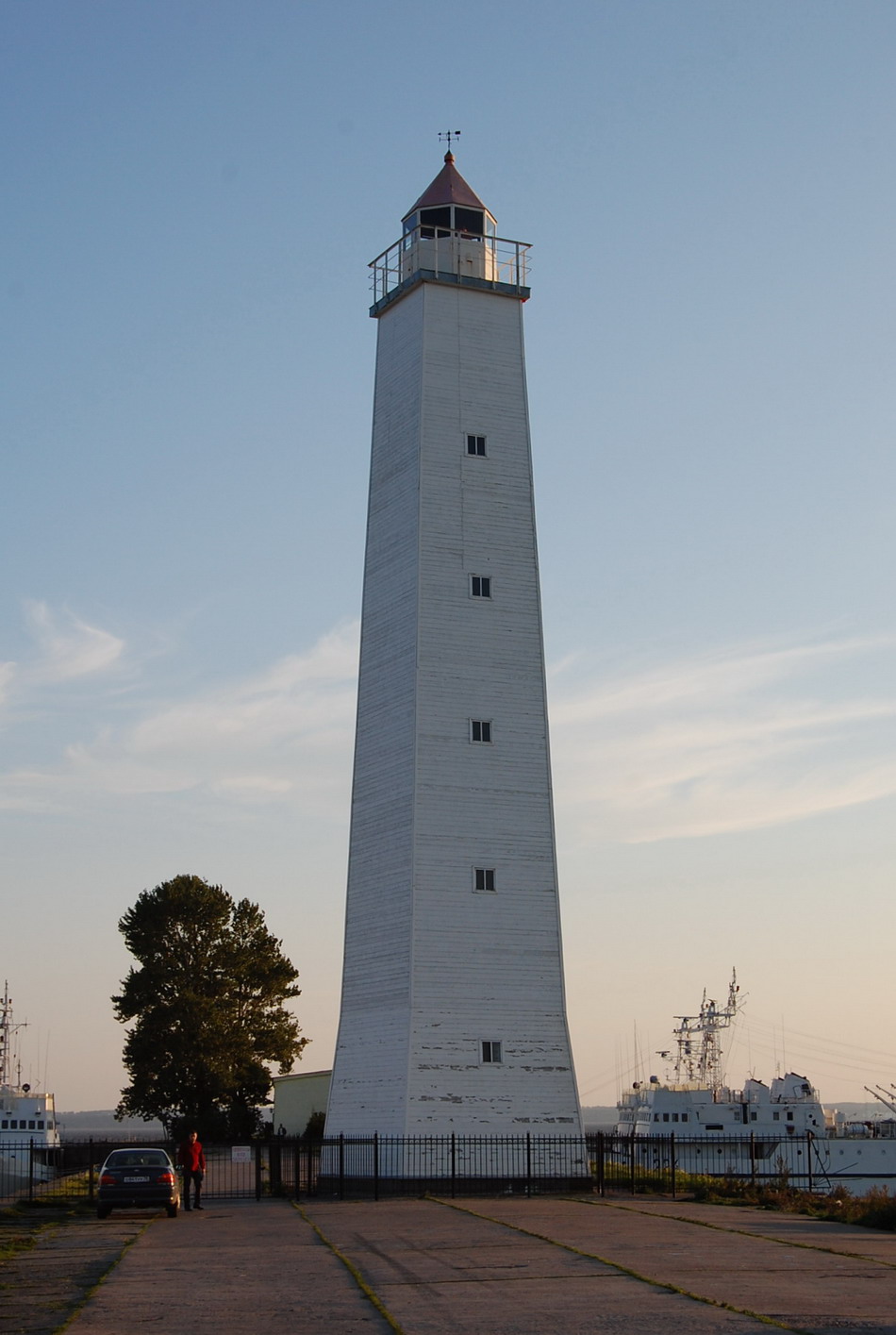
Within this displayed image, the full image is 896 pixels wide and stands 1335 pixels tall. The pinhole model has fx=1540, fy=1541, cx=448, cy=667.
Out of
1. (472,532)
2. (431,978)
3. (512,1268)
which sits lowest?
(512,1268)

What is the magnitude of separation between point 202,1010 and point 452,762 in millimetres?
28904

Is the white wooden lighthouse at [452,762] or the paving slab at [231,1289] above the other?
the white wooden lighthouse at [452,762]

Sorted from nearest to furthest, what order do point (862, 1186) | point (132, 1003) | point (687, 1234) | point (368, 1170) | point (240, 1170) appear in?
1. point (687, 1234)
2. point (368, 1170)
3. point (240, 1170)
4. point (132, 1003)
5. point (862, 1186)

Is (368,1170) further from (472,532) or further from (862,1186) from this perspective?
(862,1186)

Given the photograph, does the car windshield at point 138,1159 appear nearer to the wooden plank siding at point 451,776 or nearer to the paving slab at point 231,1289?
the paving slab at point 231,1289

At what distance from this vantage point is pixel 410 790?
36250 mm

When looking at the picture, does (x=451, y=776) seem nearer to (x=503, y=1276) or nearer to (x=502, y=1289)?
(x=503, y=1276)

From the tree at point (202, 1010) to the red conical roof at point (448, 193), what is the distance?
107 ft

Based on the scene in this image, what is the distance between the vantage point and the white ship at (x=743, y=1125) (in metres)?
68.5

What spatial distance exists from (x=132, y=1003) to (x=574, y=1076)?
1210 inches

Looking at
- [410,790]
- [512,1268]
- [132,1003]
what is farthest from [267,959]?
[512,1268]

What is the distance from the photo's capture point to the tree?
200 ft

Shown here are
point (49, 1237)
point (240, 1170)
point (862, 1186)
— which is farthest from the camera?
point (862, 1186)

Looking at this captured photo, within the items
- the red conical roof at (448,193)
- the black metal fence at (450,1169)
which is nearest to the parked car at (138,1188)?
the black metal fence at (450,1169)
